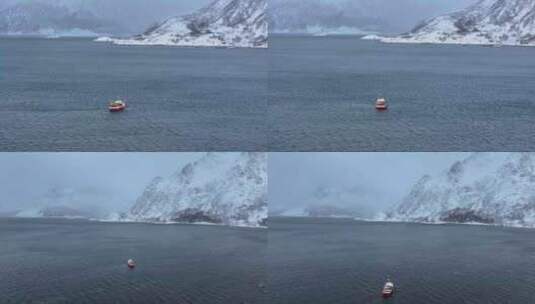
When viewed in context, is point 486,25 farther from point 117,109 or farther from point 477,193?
point 117,109

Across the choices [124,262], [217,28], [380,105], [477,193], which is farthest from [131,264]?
[477,193]

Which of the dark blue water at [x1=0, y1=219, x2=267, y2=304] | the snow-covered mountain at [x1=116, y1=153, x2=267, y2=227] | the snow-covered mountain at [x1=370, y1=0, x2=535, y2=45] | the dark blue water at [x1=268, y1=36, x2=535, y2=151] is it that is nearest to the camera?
the snow-covered mountain at [x1=116, y1=153, x2=267, y2=227]

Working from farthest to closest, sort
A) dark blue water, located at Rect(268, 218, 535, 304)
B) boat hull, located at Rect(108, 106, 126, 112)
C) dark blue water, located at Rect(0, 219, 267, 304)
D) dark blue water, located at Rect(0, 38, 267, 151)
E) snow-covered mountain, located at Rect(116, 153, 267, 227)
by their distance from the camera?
1. boat hull, located at Rect(108, 106, 126, 112)
2. dark blue water, located at Rect(0, 38, 267, 151)
3. dark blue water, located at Rect(0, 219, 267, 304)
4. dark blue water, located at Rect(268, 218, 535, 304)
5. snow-covered mountain, located at Rect(116, 153, 267, 227)

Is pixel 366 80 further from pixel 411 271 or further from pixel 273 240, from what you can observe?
pixel 273 240

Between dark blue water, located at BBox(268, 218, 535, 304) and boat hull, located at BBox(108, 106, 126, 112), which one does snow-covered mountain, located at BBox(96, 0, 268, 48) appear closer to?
boat hull, located at BBox(108, 106, 126, 112)

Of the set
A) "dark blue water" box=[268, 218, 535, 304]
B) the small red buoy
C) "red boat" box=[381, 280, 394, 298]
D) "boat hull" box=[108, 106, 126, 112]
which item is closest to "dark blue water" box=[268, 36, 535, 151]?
"dark blue water" box=[268, 218, 535, 304]
